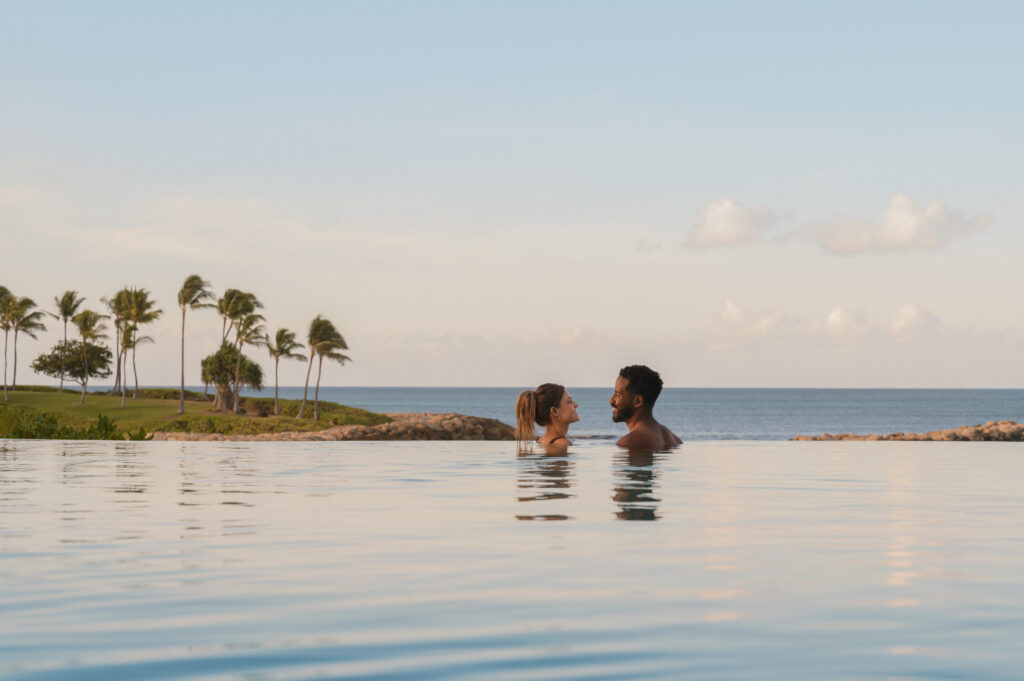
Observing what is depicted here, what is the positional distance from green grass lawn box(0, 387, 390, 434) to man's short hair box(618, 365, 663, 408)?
54.7 m

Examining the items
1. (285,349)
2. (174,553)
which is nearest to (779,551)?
(174,553)

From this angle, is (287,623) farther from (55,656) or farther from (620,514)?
(620,514)

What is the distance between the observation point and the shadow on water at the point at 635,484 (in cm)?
1117

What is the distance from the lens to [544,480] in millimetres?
15688

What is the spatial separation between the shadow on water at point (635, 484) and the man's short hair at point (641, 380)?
4.52ft

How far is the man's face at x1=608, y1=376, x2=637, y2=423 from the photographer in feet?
54.0

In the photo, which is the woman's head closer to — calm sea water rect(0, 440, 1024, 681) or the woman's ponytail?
the woman's ponytail

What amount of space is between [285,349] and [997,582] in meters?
87.1

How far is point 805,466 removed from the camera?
20.8 meters

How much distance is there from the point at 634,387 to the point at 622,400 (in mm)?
295

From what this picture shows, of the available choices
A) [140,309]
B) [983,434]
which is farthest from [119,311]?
[983,434]

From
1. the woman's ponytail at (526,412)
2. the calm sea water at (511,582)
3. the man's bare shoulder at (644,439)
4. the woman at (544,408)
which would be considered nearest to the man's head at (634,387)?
the woman at (544,408)

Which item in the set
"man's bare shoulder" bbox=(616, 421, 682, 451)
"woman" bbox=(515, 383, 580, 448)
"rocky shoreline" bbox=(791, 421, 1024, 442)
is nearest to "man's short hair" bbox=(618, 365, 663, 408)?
"woman" bbox=(515, 383, 580, 448)

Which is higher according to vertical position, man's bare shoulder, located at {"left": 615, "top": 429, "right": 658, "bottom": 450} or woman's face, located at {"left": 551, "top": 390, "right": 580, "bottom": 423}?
woman's face, located at {"left": 551, "top": 390, "right": 580, "bottom": 423}
